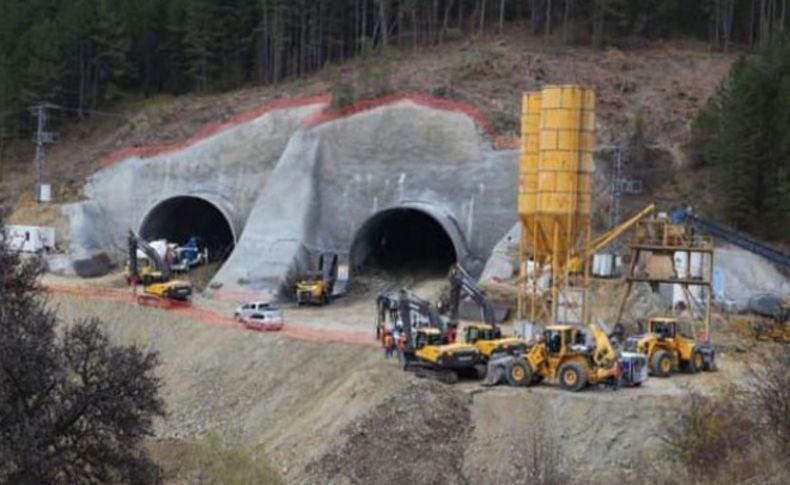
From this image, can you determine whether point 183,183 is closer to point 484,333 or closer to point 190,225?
point 190,225

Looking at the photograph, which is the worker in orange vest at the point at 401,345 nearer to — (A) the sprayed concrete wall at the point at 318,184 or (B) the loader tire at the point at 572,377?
(B) the loader tire at the point at 572,377

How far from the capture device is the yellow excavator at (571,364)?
33188 millimetres

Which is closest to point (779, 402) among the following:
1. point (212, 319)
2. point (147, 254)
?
point (212, 319)

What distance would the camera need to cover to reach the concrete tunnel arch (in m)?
54.2

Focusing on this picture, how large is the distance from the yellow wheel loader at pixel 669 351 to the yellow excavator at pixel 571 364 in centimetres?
240

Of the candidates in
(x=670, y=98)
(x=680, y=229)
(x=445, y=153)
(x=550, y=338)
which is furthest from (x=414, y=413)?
(x=670, y=98)

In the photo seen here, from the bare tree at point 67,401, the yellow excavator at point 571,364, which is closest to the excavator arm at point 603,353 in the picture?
the yellow excavator at point 571,364

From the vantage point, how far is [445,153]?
55.7m

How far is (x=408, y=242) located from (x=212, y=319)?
18.5 meters

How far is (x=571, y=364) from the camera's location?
1310 inches

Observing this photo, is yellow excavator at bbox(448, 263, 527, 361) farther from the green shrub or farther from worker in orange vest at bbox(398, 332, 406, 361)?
the green shrub

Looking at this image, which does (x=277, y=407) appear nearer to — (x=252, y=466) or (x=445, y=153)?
(x=252, y=466)

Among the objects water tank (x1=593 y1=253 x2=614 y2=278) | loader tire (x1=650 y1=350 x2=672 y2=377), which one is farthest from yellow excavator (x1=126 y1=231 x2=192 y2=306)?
loader tire (x1=650 y1=350 x2=672 y2=377)

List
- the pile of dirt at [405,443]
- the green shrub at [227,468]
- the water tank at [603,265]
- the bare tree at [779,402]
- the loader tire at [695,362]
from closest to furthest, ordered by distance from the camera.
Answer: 1. the bare tree at [779,402]
2. the green shrub at [227,468]
3. the pile of dirt at [405,443]
4. the loader tire at [695,362]
5. the water tank at [603,265]
